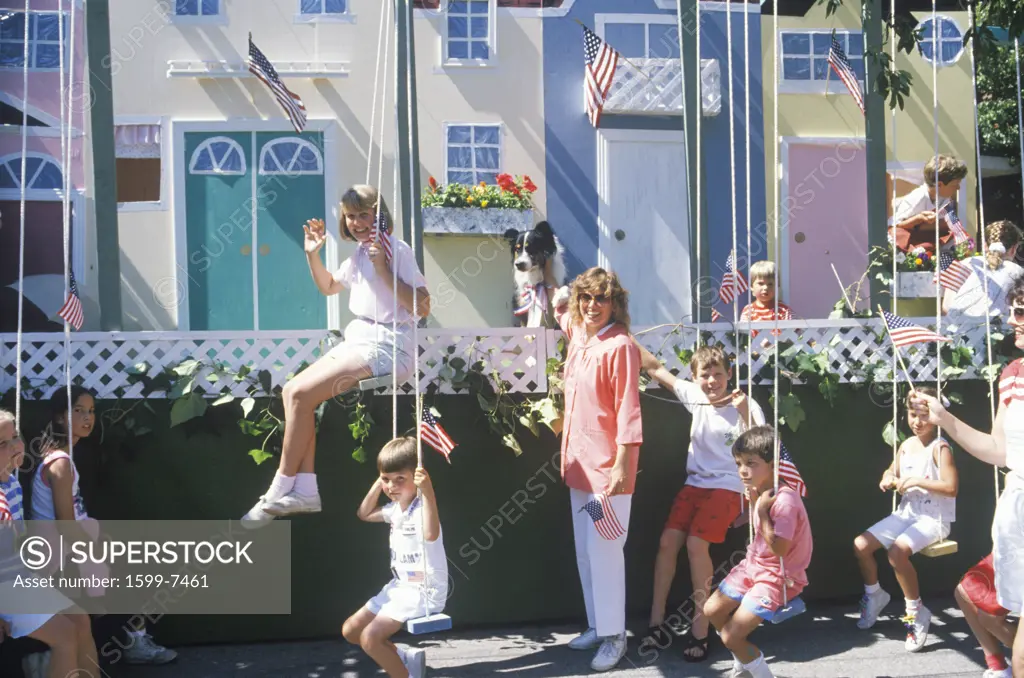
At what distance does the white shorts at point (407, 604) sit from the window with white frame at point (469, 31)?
→ 19.4 ft

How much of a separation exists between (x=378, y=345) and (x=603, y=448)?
43.8 inches

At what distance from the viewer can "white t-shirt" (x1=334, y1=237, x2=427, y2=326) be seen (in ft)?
16.9

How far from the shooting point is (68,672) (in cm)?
441

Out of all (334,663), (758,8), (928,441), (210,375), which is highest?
(758,8)

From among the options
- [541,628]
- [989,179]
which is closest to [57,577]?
[541,628]

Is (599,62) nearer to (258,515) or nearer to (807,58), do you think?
(807,58)

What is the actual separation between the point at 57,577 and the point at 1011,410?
3.98 metres

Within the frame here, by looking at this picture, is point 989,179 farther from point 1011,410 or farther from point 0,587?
point 0,587

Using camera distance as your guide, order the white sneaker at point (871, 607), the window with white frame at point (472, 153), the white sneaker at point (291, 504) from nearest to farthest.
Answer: the white sneaker at point (291, 504)
the white sneaker at point (871, 607)
the window with white frame at point (472, 153)

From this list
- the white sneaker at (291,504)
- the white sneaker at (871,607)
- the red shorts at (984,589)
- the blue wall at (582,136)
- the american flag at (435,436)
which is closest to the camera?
the red shorts at (984,589)

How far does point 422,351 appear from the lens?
18.3ft

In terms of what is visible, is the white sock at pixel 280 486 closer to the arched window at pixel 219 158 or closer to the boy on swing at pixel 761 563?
the boy on swing at pixel 761 563

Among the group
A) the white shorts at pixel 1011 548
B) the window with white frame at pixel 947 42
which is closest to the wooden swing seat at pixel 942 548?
the white shorts at pixel 1011 548

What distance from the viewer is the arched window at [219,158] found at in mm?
9305
